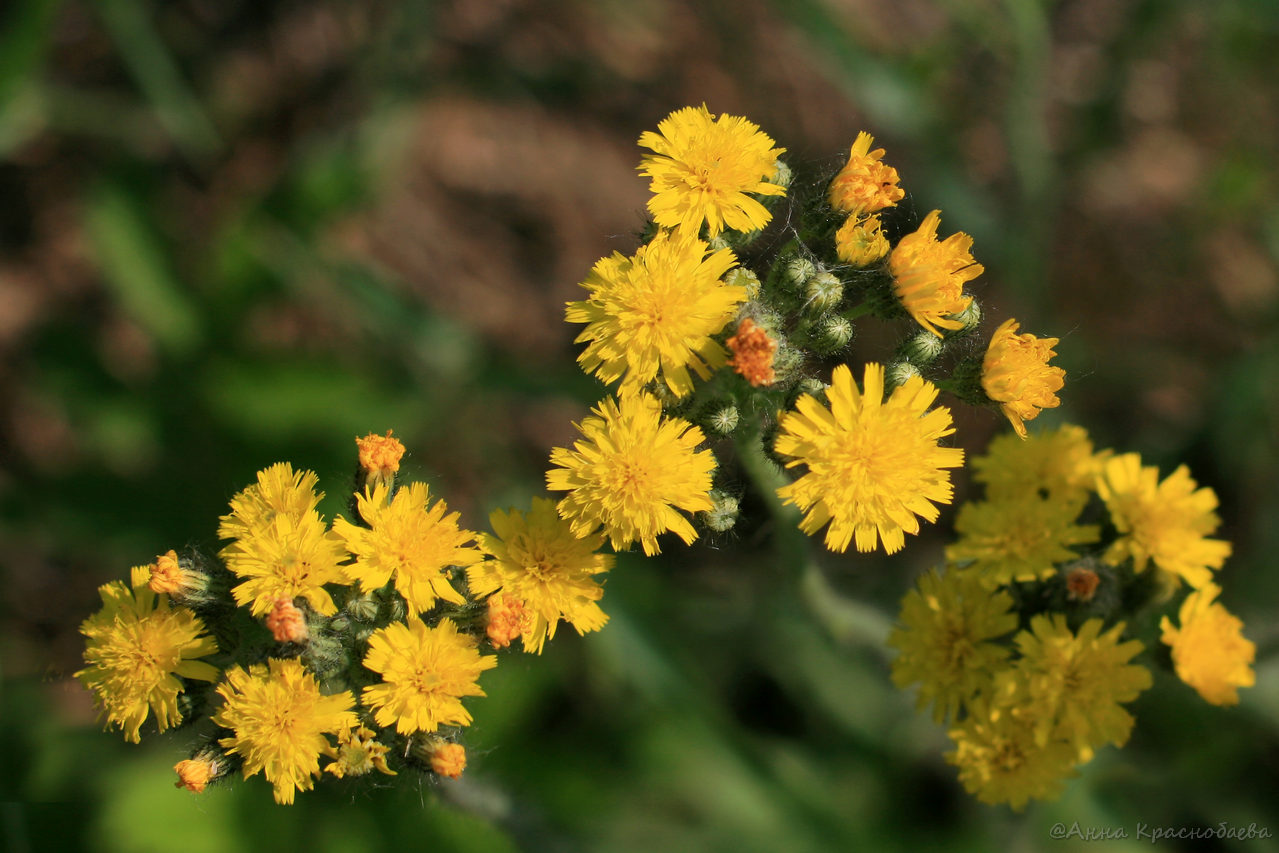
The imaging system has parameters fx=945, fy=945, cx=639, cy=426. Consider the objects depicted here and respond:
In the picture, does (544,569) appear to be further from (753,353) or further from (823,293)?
(823,293)

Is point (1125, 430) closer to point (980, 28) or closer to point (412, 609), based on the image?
point (980, 28)

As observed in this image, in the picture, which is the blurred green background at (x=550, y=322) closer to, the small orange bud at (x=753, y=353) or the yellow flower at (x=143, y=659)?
the yellow flower at (x=143, y=659)

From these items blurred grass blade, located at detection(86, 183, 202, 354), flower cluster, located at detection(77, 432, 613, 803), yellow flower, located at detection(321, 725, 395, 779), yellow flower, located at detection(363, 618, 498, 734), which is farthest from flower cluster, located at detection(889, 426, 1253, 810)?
blurred grass blade, located at detection(86, 183, 202, 354)

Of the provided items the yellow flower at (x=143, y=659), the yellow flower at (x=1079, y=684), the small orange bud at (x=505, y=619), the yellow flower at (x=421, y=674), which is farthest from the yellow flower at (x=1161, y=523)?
the yellow flower at (x=143, y=659)

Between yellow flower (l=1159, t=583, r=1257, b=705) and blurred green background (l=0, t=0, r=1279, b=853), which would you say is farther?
blurred green background (l=0, t=0, r=1279, b=853)

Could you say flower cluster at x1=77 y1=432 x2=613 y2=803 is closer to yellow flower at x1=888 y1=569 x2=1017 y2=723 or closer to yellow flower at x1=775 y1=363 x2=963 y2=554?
yellow flower at x1=775 y1=363 x2=963 y2=554

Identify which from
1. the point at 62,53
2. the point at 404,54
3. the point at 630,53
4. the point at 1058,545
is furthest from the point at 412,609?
the point at 62,53
